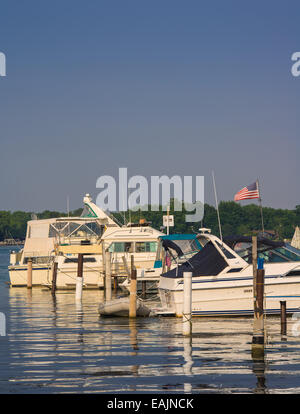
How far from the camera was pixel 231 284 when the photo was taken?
2995 centimetres

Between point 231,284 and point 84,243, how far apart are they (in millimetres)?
27454

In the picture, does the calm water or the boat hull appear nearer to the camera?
the calm water

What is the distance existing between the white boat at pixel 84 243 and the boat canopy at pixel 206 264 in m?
17.7

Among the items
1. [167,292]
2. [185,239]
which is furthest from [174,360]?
[185,239]

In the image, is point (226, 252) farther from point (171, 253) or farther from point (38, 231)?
point (38, 231)

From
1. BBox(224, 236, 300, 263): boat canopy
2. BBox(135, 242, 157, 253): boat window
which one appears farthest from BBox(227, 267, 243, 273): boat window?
BBox(135, 242, 157, 253): boat window

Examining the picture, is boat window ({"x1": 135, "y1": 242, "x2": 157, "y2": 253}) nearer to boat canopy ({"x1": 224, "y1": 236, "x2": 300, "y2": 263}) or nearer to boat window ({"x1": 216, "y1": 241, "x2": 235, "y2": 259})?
boat canopy ({"x1": 224, "y1": 236, "x2": 300, "y2": 263})

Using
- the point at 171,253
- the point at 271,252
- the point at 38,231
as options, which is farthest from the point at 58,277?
the point at 271,252

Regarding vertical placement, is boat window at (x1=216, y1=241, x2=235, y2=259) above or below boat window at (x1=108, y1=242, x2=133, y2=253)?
above

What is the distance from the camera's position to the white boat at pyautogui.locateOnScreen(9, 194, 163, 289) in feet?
174

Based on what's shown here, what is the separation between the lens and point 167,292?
3100cm

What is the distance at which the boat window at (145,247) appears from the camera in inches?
2094

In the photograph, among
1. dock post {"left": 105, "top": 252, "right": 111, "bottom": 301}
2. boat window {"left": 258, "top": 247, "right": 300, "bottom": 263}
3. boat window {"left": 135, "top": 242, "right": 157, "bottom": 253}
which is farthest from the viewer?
boat window {"left": 135, "top": 242, "right": 157, "bottom": 253}
